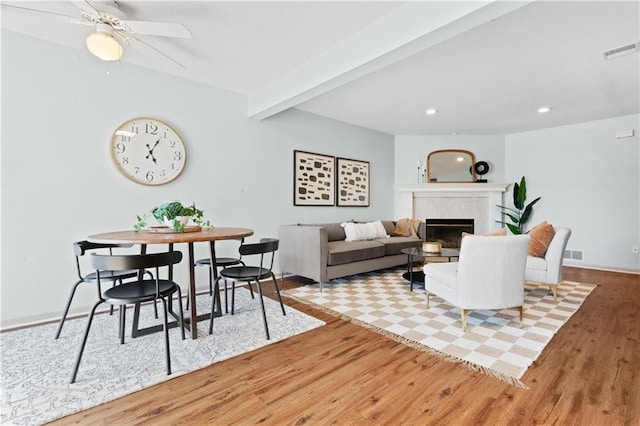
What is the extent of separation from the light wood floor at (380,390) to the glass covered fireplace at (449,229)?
3.79 meters

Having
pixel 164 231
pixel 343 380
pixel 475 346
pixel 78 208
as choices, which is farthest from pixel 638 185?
pixel 78 208

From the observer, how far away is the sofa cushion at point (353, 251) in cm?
377

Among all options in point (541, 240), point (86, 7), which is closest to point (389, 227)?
point (541, 240)

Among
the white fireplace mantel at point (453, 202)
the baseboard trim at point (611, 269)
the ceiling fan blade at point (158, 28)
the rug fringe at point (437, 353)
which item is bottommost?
the rug fringe at point (437, 353)

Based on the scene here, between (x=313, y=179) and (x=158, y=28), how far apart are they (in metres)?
2.96

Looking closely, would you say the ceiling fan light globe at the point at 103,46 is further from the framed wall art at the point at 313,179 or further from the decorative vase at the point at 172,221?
the framed wall art at the point at 313,179

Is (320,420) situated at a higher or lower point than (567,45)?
lower

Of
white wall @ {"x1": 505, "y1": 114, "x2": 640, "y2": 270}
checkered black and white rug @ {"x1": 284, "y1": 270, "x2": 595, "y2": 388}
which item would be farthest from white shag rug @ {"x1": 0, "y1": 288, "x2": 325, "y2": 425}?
white wall @ {"x1": 505, "y1": 114, "x2": 640, "y2": 270}

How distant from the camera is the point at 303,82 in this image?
10.4 feet

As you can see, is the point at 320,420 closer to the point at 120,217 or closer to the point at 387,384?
the point at 387,384

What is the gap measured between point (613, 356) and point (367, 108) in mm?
3748

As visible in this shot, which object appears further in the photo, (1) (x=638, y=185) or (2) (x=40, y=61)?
(1) (x=638, y=185)

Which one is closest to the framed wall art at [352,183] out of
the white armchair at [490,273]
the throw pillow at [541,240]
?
the throw pillow at [541,240]

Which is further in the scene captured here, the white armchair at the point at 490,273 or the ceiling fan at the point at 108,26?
the white armchair at the point at 490,273
